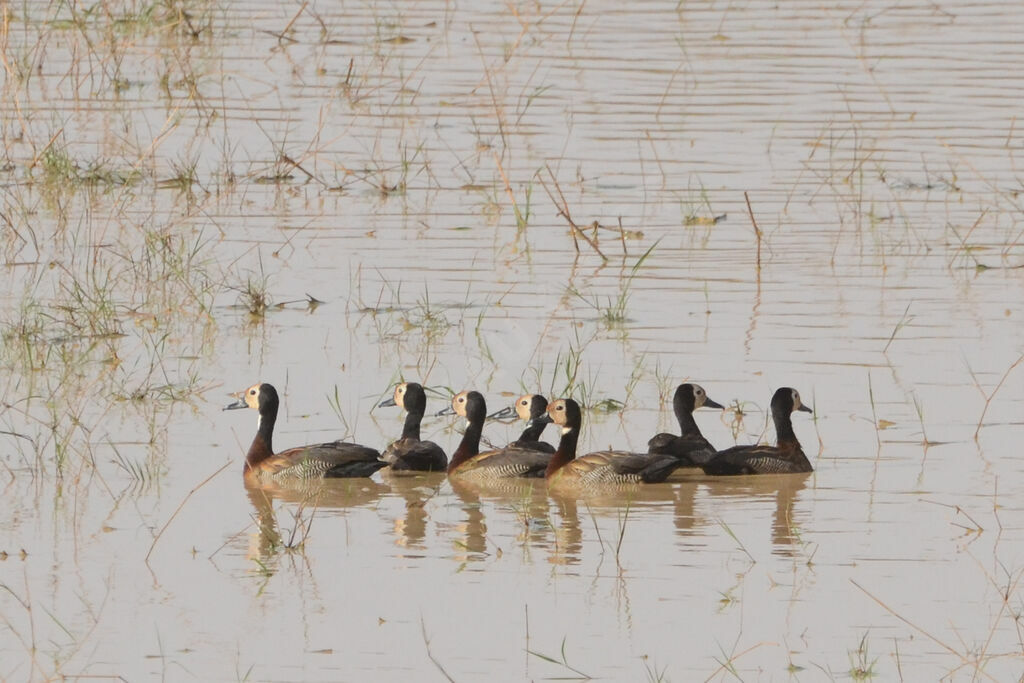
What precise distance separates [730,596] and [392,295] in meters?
5.06

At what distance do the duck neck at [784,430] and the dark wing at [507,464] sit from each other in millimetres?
1066

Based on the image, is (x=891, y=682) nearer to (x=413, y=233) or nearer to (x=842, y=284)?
(x=842, y=284)

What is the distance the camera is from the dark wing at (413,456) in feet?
33.1

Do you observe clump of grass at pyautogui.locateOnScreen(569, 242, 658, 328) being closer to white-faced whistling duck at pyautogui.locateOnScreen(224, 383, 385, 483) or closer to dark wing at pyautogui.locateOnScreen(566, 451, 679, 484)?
dark wing at pyautogui.locateOnScreen(566, 451, 679, 484)

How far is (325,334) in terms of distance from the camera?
11.9 m

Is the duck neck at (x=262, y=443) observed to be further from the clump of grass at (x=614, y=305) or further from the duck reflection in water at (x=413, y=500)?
the clump of grass at (x=614, y=305)

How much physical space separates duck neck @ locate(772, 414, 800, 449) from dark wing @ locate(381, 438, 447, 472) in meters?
1.58

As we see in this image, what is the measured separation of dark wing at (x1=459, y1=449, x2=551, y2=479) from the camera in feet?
32.5

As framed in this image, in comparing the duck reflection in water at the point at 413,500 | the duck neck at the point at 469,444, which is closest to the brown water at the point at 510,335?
the duck reflection in water at the point at 413,500

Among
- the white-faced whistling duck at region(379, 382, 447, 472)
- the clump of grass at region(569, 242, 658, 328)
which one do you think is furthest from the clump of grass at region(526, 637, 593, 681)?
the clump of grass at region(569, 242, 658, 328)

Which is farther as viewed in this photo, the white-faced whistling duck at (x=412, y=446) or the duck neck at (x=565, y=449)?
the white-faced whistling duck at (x=412, y=446)

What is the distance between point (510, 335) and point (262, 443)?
7.42 ft

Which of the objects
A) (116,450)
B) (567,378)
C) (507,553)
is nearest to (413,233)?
(567,378)

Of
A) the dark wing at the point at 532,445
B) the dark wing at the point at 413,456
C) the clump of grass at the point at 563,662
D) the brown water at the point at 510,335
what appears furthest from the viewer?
A: the dark wing at the point at 532,445
